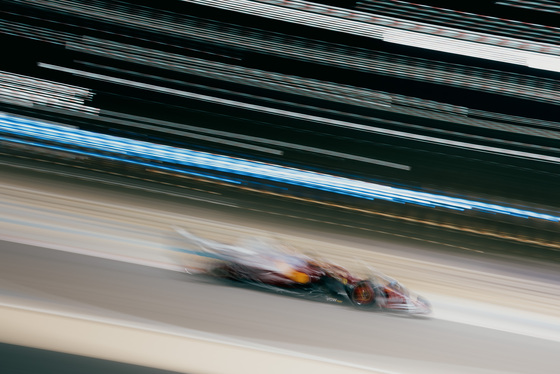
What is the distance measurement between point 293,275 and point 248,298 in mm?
330

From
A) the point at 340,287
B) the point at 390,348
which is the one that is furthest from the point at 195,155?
the point at 390,348

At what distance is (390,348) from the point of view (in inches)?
107

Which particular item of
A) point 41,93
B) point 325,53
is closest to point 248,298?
point 325,53

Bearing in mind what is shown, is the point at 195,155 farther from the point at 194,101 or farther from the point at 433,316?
the point at 433,316

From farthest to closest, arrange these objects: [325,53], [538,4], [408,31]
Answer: [325,53] < [408,31] < [538,4]

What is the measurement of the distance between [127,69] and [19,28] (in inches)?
60.4

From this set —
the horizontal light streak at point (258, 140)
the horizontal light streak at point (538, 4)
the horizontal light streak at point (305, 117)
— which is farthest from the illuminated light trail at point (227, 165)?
the horizontal light streak at point (538, 4)

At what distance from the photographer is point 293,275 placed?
294 cm

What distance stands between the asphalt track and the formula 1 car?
9 centimetres

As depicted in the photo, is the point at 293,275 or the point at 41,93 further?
the point at 41,93

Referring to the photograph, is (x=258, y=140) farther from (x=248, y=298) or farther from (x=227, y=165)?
(x=248, y=298)

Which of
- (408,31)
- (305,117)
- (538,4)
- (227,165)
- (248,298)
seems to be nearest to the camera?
(248,298)

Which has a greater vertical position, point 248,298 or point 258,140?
point 258,140

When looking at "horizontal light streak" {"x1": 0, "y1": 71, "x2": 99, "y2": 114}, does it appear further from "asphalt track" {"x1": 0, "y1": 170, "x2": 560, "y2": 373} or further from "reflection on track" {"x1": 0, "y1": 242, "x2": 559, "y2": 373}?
"reflection on track" {"x1": 0, "y1": 242, "x2": 559, "y2": 373}
